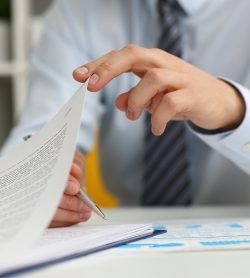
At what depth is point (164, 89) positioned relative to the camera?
19.9 inches

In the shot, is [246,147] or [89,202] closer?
[89,202]

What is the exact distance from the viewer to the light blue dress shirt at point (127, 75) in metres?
0.89

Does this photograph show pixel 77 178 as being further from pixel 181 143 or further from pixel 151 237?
pixel 181 143

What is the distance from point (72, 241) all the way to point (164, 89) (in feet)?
0.66

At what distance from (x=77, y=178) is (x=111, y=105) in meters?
0.47

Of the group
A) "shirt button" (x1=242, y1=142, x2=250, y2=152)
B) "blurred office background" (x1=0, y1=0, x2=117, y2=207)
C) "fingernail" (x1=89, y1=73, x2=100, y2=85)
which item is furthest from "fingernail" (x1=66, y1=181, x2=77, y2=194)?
"blurred office background" (x1=0, y1=0, x2=117, y2=207)

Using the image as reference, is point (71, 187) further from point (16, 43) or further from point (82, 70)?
point (16, 43)

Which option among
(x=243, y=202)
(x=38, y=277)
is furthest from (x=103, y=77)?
(x=243, y=202)

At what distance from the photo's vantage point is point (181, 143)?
0.86m

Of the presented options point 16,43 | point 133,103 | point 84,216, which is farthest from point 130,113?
point 16,43

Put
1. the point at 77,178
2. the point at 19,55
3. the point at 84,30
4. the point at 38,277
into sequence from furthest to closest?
the point at 19,55, the point at 84,30, the point at 77,178, the point at 38,277

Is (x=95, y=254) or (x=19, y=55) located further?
(x=19, y=55)

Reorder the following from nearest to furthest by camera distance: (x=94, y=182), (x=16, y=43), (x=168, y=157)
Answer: (x=168, y=157)
(x=94, y=182)
(x=16, y=43)

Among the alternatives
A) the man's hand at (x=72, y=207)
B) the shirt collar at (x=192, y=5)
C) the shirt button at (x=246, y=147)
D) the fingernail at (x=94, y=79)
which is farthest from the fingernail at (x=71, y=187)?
the shirt collar at (x=192, y=5)
